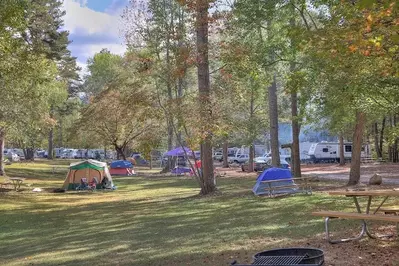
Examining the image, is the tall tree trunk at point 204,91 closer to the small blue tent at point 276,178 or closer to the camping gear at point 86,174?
the small blue tent at point 276,178

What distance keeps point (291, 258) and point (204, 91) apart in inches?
513

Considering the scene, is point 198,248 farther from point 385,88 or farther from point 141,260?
point 385,88

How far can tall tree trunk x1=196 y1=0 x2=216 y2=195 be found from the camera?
16125mm

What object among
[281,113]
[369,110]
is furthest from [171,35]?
[281,113]

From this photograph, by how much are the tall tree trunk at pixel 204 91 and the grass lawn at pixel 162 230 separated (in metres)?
1.13

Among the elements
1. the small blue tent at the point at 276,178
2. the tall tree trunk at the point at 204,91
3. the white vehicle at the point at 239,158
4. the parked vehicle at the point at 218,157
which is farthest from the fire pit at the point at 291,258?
the parked vehicle at the point at 218,157

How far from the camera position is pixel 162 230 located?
10.1 meters

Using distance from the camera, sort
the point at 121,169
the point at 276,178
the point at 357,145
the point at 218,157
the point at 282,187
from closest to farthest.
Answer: the point at 282,187
the point at 276,178
the point at 357,145
the point at 121,169
the point at 218,157

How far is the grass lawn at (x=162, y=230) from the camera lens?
7.41 meters

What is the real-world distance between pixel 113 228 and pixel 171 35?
28.4 feet

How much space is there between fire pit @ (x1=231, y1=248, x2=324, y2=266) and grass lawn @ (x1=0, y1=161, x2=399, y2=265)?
72.5 inches

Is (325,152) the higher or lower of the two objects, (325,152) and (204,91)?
the lower

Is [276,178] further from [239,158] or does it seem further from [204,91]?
[239,158]

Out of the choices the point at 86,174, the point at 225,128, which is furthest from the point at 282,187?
the point at 86,174
